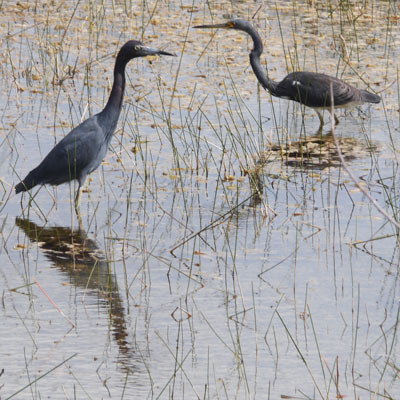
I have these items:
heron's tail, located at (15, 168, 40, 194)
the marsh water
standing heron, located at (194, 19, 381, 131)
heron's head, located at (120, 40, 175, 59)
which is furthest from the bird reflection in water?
standing heron, located at (194, 19, 381, 131)

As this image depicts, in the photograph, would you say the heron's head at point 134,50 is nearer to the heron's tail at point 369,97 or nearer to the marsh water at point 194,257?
the marsh water at point 194,257

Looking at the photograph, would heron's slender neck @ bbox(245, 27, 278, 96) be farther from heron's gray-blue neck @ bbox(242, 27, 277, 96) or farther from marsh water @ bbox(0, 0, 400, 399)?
marsh water @ bbox(0, 0, 400, 399)

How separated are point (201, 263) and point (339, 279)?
2.44 feet

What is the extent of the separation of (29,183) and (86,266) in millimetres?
1006

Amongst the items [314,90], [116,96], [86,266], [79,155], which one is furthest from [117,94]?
[314,90]

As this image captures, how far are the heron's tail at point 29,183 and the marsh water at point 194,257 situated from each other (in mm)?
128

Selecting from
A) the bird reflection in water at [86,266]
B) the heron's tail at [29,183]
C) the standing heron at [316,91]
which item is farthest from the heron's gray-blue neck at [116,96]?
the standing heron at [316,91]

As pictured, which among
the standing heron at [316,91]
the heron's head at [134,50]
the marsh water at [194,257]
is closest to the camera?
the marsh water at [194,257]

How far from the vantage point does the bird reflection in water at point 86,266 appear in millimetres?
4191

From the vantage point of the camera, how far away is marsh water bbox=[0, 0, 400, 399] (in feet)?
12.6

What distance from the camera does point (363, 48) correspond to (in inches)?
400

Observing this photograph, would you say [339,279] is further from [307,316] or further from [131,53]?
[131,53]

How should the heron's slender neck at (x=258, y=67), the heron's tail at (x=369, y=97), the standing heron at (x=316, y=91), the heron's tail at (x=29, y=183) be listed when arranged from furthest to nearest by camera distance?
the heron's slender neck at (x=258, y=67), the heron's tail at (x=369, y=97), the standing heron at (x=316, y=91), the heron's tail at (x=29, y=183)

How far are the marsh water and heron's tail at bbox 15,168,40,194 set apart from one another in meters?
0.13
